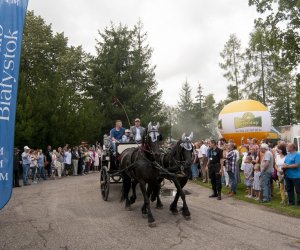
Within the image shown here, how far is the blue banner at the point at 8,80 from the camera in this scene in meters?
6.36

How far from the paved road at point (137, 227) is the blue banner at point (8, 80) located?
1.52m

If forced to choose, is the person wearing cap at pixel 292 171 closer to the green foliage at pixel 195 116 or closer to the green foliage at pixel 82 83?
the green foliage at pixel 82 83

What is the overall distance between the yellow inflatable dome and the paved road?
13.3 m

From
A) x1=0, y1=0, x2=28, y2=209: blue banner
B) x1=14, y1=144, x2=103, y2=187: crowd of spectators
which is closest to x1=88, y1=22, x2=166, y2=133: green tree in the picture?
x1=14, y1=144, x2=103, y2=187: crowd of spectators

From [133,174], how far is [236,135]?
16502mm

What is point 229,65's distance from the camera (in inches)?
1986

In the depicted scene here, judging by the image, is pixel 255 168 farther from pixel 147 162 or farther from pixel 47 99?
pixel 47 99

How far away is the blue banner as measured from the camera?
6.36 meters

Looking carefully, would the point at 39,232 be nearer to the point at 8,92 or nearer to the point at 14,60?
the point at 8,92

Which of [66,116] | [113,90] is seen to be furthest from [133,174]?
[113,90]

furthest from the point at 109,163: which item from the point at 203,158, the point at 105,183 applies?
the point at 203,158

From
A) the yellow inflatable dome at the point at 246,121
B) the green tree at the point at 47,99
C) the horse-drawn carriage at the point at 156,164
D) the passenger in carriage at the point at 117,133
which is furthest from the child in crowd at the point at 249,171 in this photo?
the green tree at the point at 47,99

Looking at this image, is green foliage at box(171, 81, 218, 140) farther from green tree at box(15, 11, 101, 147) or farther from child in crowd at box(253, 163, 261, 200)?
child in crowd at box(253, 163, 261, 200)

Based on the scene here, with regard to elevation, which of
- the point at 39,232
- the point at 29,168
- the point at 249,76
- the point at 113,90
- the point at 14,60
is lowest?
the point at 39,232
